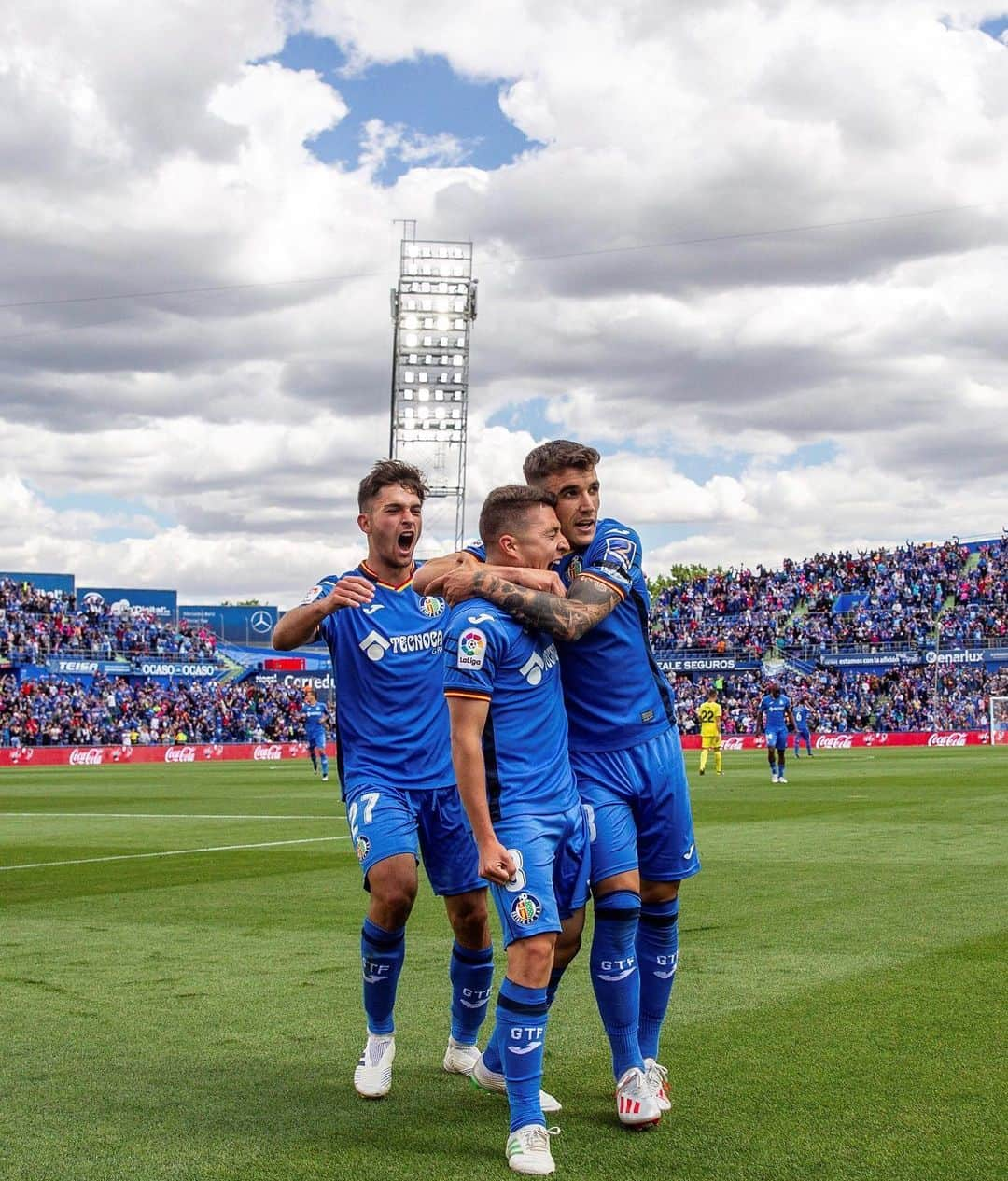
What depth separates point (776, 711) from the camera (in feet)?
96.9

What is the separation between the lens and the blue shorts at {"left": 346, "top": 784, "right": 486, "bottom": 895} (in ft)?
18.0

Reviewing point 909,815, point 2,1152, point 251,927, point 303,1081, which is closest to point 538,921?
point 303,1081

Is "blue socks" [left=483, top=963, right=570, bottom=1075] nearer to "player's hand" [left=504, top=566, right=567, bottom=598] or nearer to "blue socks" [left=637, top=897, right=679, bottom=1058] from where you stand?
"blue socks" [left=637, top=897, right=679, bottom=1058]

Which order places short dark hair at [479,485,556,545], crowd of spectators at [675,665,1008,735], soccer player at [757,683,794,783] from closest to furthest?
1. short dark hair at [479,485,556,545]
2. soccer player at [757,683,794,783]
3. crowd of spectators at [675,665,1008,735]

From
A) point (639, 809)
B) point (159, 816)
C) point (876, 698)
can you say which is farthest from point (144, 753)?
point (639, 809)

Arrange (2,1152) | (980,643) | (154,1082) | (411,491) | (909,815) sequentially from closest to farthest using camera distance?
(2,1152) → (154,1082) → (411,491) → (909,815) → (980,643)

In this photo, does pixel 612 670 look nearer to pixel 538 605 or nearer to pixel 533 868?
pixel 538 605

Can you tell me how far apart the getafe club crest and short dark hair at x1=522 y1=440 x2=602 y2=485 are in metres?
1.59

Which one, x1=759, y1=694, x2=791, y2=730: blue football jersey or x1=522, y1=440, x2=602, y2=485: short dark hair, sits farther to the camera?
x1=759, y1=694, x2=791, y2=730: blue football jersey

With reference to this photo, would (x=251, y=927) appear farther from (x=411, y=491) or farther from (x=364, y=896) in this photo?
(x=411, y=491)

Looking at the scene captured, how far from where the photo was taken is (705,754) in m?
33.4

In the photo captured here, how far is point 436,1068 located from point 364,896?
5472 millimetres

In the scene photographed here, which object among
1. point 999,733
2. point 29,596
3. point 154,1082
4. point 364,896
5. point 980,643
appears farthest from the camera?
point 29,596

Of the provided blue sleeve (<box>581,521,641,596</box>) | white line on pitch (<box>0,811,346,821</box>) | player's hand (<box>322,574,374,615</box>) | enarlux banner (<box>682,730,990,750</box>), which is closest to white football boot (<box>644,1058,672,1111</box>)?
blue sleeve (<box>581,521,641,596</box>)
